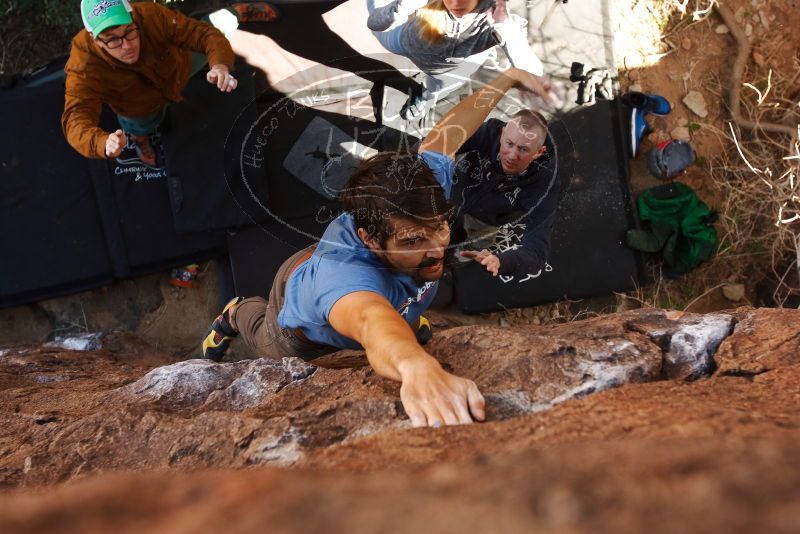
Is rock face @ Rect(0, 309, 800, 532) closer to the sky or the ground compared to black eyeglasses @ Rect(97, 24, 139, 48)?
closer to the ground

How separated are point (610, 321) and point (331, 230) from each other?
86 cm

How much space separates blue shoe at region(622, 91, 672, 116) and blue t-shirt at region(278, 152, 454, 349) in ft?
7.25

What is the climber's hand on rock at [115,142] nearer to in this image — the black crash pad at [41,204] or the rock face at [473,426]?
the rock face at [473,426]

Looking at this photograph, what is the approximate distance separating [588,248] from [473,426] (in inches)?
101

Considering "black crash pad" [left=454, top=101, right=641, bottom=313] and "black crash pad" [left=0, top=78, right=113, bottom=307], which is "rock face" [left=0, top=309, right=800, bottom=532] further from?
"black crash pad" [left=454, top=101, right=641, bottom=313]

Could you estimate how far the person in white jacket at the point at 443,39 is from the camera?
1.85m

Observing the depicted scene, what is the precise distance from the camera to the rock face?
790 millimetres

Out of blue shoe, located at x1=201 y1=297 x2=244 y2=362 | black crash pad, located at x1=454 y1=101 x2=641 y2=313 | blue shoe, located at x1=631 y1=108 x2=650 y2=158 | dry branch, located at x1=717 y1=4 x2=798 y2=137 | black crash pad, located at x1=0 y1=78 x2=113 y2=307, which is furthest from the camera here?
dry branch, located at x1=717 y1=4 x2=798 y2=137

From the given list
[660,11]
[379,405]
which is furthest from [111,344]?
[660,11]

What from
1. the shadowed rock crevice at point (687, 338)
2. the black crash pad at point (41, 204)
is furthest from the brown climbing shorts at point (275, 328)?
the black crash pad at point (41, 204)

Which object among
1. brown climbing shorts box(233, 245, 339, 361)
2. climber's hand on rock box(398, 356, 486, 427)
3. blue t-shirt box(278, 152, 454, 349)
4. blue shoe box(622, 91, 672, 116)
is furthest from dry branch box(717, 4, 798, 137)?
climber's hand on rock box(398, 356, 486, 427)

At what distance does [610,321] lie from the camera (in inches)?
72.7

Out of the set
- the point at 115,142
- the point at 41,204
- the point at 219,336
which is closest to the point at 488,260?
the point at 219,336

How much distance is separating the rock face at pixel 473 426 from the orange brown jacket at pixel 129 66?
3.52ft
